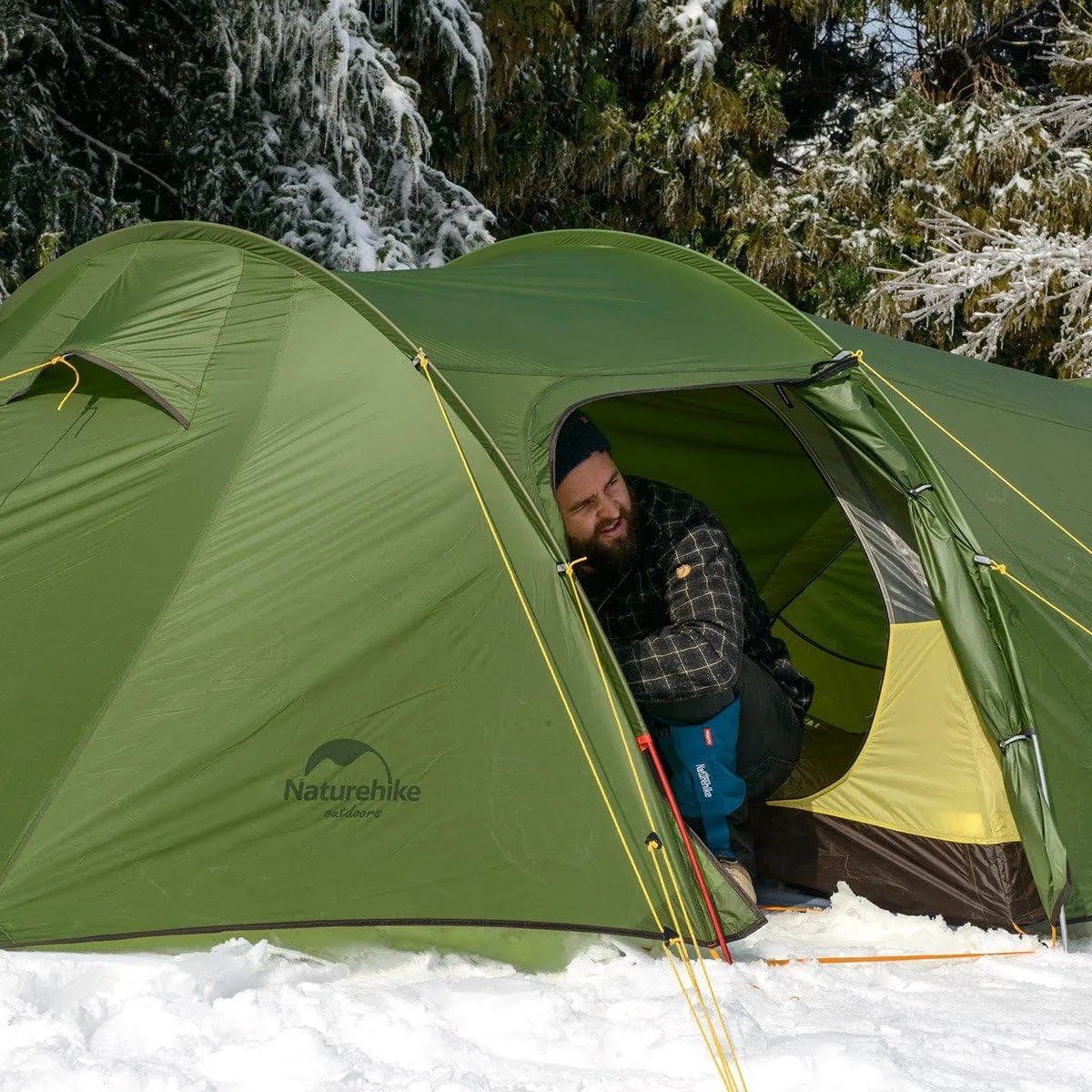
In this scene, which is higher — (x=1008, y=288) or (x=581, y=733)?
(x=581, y=733)

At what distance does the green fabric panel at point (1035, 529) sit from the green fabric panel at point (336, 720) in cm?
92

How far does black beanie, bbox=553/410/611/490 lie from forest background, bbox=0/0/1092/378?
3.85m

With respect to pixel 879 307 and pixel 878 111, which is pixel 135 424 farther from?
pixel 878 111

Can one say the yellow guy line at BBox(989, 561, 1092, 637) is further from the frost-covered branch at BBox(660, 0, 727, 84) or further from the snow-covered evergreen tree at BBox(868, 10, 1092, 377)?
the frost-covered branch at BBox(660, 0, 727, 84)

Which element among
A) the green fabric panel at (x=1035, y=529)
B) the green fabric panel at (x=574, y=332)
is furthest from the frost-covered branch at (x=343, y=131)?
the green fabric panel at (x=1035, y=529)

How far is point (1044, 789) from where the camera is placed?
319 cm

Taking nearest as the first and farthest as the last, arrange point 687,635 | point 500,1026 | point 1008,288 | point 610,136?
1. point 500,1026
2. point 687,635
3. point 1008,288
4. point 610,136

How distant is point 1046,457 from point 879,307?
7051mm

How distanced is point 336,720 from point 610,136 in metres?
8.85

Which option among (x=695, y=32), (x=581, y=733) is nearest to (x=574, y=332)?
(x=581, y=733)

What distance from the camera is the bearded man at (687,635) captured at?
3.23 meters

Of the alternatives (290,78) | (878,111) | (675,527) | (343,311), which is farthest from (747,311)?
(878,111)

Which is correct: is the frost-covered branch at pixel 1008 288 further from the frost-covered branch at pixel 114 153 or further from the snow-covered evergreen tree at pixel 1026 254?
the frost-covered branch at pixel 114 153

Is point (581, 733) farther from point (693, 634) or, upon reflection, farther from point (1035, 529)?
point (1035, 529)
